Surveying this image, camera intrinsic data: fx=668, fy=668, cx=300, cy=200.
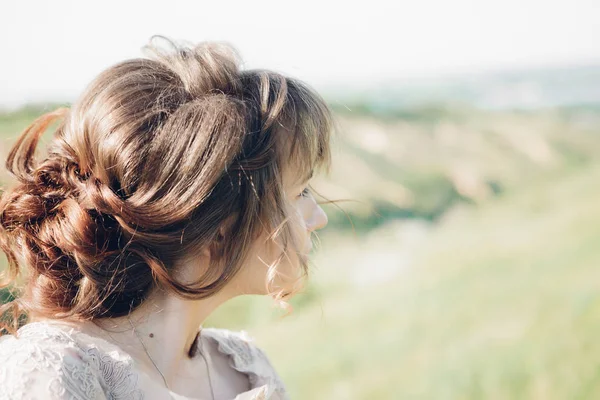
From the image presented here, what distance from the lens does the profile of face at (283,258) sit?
1.27 metres

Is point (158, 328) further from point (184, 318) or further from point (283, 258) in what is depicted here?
point (283, 258)

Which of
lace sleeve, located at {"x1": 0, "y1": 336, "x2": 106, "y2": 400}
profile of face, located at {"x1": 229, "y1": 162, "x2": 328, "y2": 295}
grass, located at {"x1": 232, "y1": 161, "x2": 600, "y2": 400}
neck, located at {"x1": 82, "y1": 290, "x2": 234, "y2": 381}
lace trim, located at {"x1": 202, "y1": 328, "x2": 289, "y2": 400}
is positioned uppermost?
profile of face, located at {"x1": 229, "y1": 162, "x2": 328, "y2": 295}

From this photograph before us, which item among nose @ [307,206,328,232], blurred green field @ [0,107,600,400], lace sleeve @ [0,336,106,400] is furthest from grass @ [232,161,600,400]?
lace sleeve @ [0,336,106,400]

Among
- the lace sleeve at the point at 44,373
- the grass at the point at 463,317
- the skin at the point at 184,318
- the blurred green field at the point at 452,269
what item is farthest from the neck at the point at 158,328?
the grass at the point at 463,317

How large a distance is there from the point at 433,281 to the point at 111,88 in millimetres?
2110

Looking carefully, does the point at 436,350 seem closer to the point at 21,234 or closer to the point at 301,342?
the point at 301,342

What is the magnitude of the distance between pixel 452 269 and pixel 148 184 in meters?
2.12

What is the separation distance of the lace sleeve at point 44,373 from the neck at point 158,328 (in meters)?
0.14

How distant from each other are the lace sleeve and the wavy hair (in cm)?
11

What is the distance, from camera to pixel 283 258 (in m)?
1.28

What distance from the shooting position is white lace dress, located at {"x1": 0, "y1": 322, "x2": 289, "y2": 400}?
0.98 metres

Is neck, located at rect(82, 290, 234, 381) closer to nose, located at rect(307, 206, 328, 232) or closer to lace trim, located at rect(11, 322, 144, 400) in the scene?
lace trim, located at rect(11, 322, 144, 400)

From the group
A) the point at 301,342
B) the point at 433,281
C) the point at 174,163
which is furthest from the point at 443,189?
the point at 174,163

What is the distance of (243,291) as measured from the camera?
131 cm
